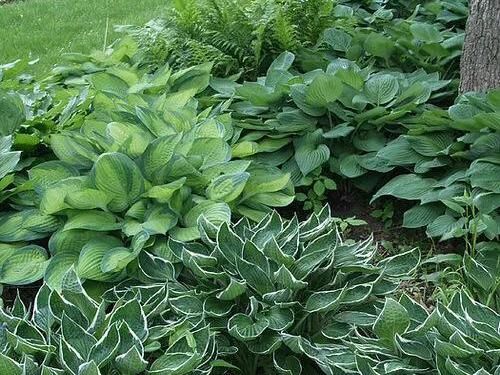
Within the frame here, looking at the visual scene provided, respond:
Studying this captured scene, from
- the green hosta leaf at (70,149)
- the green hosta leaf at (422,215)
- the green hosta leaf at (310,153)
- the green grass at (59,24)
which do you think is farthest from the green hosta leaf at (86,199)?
the green grass at (59,24)

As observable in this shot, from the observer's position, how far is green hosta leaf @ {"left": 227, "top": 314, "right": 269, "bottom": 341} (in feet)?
8.89

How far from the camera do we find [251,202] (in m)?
3.68

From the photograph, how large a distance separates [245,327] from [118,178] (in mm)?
998

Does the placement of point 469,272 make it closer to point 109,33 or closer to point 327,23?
point 327,23

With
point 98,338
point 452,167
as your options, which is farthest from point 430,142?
point 98,338

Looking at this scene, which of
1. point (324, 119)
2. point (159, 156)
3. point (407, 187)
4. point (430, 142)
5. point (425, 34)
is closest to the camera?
point (159, 156)

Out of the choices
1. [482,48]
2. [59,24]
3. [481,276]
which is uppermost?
[482,48]

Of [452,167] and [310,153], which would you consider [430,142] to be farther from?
[310,153]

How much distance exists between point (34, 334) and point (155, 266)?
2.24 ft

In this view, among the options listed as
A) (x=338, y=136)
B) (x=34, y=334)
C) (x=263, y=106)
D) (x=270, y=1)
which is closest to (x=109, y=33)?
(x=270, y=1)

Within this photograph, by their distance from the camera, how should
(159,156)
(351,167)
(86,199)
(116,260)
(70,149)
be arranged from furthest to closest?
(351,167)
(70,149)
(159,156)
(86,199)
(116,260)

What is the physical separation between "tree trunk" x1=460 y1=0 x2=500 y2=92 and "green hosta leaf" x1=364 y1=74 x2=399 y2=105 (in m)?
0.46

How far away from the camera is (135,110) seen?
387 cm

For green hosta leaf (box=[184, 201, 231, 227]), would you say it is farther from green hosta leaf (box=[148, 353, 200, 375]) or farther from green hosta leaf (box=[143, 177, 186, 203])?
green hosta leaf (box=[148, 353, 200, 375])
